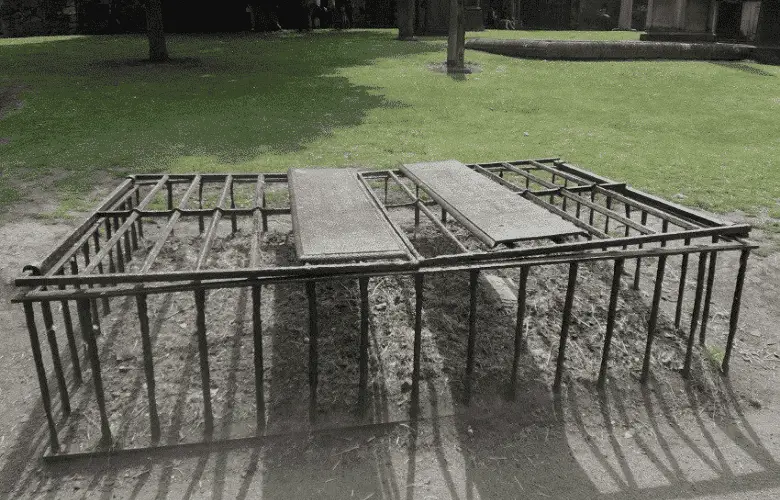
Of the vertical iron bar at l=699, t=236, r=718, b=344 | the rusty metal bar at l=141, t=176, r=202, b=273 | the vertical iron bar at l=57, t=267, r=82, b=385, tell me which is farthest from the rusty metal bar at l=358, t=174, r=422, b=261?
the vertical iron bar at l=57, t=267, r=82, b=385

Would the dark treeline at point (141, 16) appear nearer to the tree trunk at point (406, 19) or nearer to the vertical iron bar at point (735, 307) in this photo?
the tree trunk at point (406, 19)

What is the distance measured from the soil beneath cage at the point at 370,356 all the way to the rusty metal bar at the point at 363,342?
5.5 inches

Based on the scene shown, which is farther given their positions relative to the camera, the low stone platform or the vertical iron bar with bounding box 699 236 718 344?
the low stone platform

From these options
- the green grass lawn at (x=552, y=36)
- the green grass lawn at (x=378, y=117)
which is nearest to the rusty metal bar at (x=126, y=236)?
the green grass lawn at (x=378, y=117)

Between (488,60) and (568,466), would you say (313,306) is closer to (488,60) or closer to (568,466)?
(568,466)

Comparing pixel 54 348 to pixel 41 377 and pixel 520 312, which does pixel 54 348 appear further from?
pixel 520 312

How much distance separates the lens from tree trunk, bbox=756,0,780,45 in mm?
18266

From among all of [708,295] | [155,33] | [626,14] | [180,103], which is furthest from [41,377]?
[626,14]

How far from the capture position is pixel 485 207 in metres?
4.38

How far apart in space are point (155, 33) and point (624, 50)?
42.3 ft

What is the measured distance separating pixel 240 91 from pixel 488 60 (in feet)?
23.1

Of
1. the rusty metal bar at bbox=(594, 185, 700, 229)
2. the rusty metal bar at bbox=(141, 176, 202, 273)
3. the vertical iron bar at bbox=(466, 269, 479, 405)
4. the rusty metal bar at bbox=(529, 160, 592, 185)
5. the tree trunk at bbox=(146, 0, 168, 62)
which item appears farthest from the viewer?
the tree trunk at bbox=(146, 0, 168, 62)

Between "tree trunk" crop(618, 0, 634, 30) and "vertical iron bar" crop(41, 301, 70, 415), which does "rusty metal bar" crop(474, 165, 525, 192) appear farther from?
"tree trunk" crop(618, 0, 634, 30)

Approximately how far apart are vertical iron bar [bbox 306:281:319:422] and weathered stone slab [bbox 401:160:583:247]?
1.07 metres
